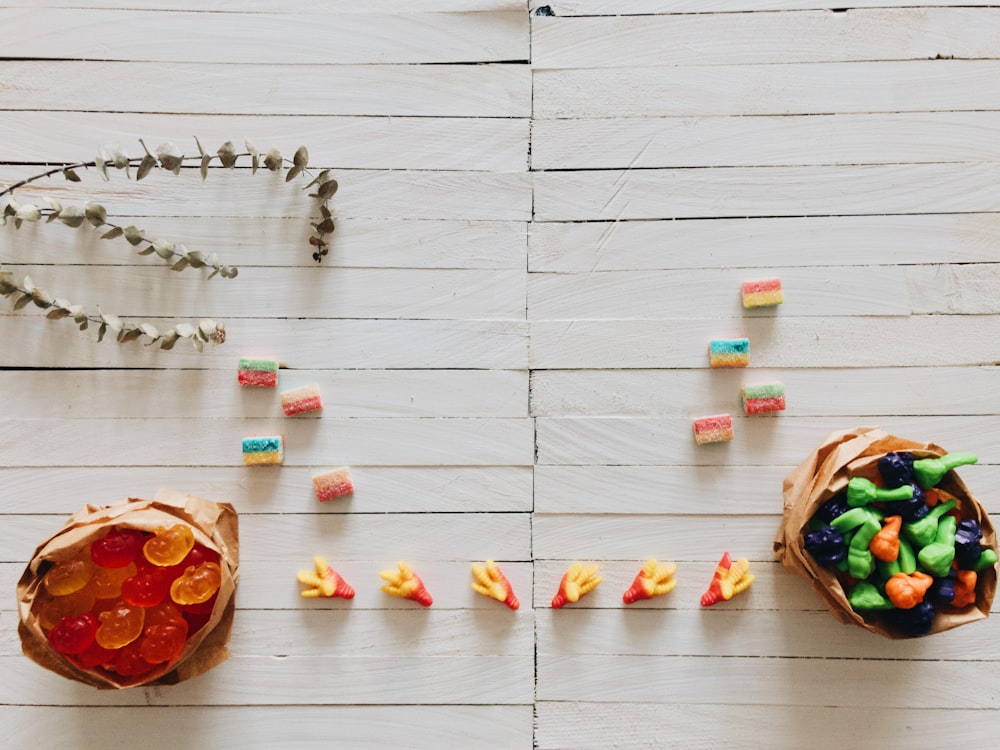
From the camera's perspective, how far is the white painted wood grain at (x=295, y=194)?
55.6 inches

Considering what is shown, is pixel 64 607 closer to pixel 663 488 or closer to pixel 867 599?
pixel 663 488

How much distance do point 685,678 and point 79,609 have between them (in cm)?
112

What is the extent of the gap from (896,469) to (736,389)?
0.31m

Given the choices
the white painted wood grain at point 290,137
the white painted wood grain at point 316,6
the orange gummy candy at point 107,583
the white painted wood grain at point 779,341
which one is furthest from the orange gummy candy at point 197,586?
the white painted wood grain at point 316,6

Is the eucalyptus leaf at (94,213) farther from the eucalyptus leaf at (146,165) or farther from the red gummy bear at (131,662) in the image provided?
the red gummy bear at (131,662)

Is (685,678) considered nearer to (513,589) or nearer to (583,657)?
(583,657)

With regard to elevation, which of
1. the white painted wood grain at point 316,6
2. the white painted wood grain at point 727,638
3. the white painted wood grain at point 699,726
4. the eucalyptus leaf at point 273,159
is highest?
the white painted wood grain at point 316,6

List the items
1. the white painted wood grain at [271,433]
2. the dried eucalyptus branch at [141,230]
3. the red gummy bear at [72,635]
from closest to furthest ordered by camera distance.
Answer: the red gummy bear at [72,635]
the dried eucalyptus branch at [141,230]
the white painted wood grain at [271,433]

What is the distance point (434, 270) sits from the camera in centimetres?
142

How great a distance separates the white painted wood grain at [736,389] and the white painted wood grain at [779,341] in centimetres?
2

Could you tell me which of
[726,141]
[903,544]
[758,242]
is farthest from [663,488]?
[726,141]

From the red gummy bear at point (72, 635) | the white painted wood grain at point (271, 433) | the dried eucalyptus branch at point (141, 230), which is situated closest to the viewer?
the red gummy bear at point (72, 635)

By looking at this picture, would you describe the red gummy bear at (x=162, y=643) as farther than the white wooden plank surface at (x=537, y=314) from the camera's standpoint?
No

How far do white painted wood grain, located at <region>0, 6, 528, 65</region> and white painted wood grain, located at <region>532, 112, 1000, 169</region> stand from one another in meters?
0.20
